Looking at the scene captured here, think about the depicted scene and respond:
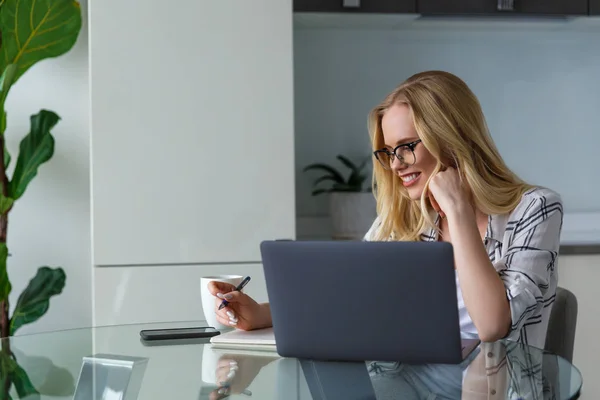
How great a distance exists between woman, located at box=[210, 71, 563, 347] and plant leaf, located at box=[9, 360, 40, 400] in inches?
16.5

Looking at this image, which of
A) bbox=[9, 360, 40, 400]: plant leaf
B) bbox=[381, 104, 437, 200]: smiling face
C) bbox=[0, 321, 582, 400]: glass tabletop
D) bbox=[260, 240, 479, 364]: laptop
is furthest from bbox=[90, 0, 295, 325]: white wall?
bbox=[260, 240, 479, 364]: laptop

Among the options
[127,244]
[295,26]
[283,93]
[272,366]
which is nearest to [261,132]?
Result: [283,93]

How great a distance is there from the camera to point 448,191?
1714 millimetres

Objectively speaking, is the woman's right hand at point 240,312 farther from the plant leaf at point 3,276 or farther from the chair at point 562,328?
the plant leaf at point 3,276

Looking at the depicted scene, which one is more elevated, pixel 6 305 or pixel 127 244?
pixel 127 244

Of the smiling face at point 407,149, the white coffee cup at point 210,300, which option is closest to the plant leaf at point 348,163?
the smiling face at point 407,149

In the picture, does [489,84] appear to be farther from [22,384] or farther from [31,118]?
[22,384]

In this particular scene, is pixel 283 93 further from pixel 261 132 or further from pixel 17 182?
pixel 17 182

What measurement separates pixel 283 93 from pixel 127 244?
2.43 feet

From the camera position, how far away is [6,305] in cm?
310

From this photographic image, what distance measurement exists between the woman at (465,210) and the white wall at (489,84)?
5.25 ft

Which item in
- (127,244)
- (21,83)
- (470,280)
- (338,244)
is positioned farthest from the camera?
(21,83)

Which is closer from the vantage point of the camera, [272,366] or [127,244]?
[272,366]

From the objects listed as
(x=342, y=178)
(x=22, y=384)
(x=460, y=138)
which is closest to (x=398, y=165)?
(x=460, y=138)
